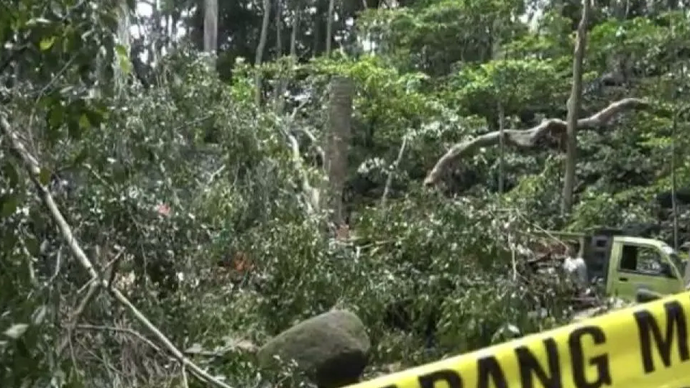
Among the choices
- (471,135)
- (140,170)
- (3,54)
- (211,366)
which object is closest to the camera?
(3,54)

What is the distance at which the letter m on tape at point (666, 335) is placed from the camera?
1587mm

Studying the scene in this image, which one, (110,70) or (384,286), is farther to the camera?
(384,286)

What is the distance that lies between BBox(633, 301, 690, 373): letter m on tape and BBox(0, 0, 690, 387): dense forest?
36.1 inches

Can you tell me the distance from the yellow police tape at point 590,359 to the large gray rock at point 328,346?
13.5 feet

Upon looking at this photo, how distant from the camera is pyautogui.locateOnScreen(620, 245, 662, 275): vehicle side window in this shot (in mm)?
9523

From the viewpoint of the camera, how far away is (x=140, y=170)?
4.04m

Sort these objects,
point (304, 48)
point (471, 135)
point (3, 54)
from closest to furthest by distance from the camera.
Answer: point (3, 54)
point (471, 135)
point (304, 48)

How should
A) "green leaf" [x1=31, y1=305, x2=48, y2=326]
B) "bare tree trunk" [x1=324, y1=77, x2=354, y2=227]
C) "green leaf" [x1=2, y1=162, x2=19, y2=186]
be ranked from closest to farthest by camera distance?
"green leaf" [x1=31, y1=305, x2=48, y2=326] < "green leaf" [x1=2, y1=162, x2=19, y2=186] < "bare tree trunk" [x1=324, y1=77, x2=354, y2=227]

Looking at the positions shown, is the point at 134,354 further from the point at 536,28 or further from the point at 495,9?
the point at 536,28

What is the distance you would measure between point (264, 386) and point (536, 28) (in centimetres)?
1255

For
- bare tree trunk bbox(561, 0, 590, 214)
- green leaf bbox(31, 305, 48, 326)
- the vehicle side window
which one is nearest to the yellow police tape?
green leaf bbox(31, 305, 48, 326)

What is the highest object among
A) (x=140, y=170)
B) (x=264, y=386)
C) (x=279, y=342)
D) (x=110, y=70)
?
(x=110, y=70)

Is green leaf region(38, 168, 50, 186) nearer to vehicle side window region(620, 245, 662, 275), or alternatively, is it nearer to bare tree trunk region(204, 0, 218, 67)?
vehicle side window region(620, 245, 662, 275)

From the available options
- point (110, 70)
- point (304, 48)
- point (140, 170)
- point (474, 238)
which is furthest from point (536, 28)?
point (110, 70)
